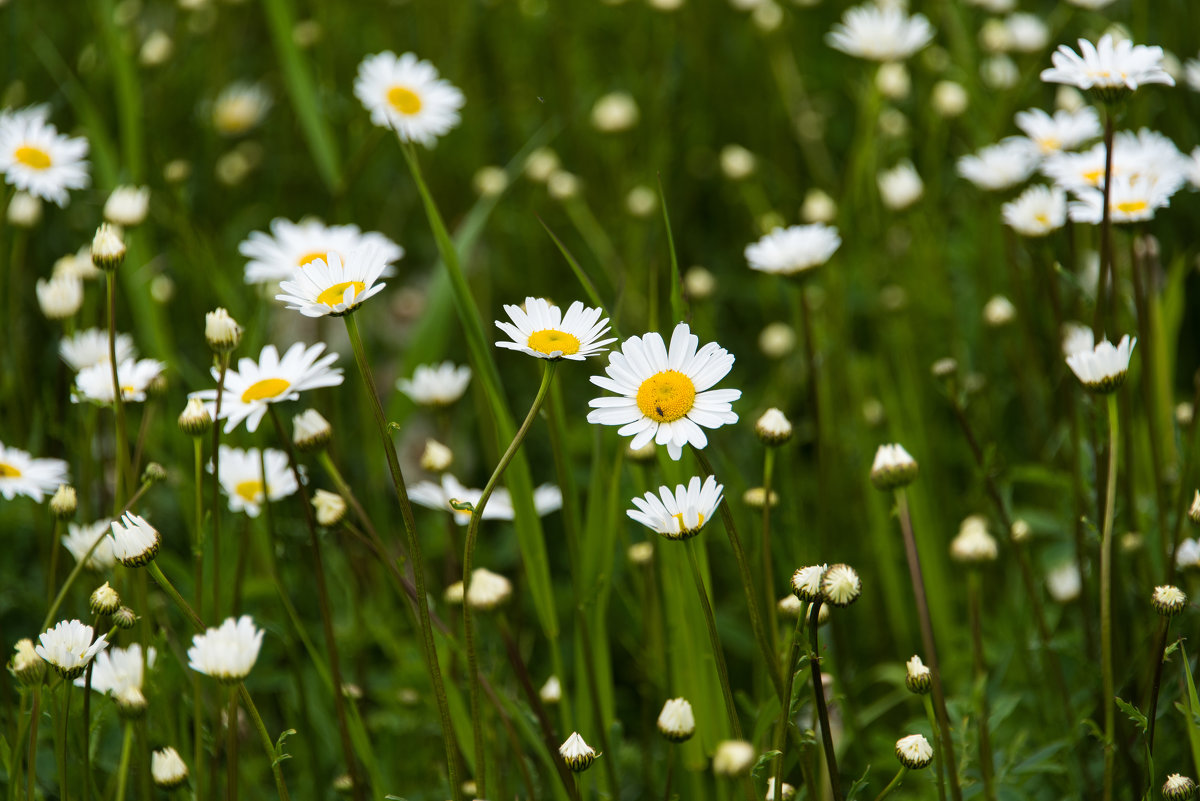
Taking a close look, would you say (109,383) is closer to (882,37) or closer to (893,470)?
(893,470)

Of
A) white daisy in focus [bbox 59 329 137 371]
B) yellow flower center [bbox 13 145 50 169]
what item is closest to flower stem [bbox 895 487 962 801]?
white daisy in focus [bbox 59 329 137 371]

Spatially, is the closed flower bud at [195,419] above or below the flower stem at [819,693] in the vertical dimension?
above

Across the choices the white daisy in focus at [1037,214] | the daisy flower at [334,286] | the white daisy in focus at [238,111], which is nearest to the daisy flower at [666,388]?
the daisy flower at [334,286]

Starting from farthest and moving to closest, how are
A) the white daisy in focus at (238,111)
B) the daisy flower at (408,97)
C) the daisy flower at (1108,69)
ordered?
the white daisy in focus at (238,111) < the daisy flower at (408,97) < the daisy flower at (1108,69)

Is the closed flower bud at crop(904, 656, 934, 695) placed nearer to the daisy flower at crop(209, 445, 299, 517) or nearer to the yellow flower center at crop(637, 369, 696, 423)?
the yellow flower center at crop(637, 369, 696, 423)

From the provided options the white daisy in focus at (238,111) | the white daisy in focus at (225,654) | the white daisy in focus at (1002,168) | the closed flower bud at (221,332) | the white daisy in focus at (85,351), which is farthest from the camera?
the white daisy in focus at (238,111)

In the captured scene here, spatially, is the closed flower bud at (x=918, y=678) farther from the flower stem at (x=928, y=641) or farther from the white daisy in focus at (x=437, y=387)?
the white daisy in focus at (x=437, y=387)

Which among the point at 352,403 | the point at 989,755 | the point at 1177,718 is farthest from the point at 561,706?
the point at 352,403
